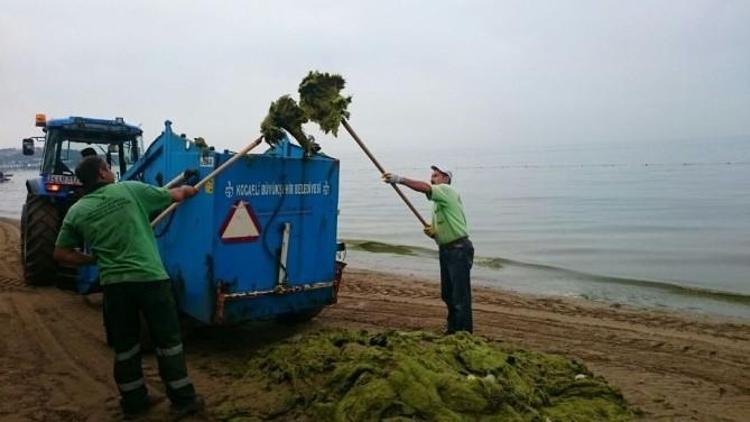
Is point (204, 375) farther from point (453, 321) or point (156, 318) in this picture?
point (453, 321)

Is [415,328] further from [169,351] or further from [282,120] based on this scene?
[169,351]

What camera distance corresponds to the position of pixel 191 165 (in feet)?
16.5

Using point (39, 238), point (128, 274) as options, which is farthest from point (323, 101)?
point (39, 238)

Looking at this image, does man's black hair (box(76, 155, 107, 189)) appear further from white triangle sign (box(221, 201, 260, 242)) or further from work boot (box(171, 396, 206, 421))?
work boot (box(171, 396, 206, 421))

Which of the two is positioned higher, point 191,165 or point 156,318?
point 191,165

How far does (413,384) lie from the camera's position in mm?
3711

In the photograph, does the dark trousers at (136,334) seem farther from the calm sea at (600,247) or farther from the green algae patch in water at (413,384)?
the calm sea at (600,247)

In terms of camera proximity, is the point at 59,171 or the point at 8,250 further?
the point at 8,250

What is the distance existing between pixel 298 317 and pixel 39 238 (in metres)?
3.95

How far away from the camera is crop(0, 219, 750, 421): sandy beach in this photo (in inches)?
175

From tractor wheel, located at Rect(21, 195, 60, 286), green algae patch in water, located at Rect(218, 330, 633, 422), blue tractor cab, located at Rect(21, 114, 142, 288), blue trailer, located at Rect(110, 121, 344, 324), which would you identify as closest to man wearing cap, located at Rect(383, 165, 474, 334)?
green algae patch in water, located at Rect(218, 330, 633, 422)

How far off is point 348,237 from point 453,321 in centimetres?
1272

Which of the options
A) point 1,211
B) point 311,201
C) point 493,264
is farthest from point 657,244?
point 1,211

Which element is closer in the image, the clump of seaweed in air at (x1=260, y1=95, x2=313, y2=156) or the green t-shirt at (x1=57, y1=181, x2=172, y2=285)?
the green t-shirt at (x1=57, y1=181, x2=172, y2=285)
